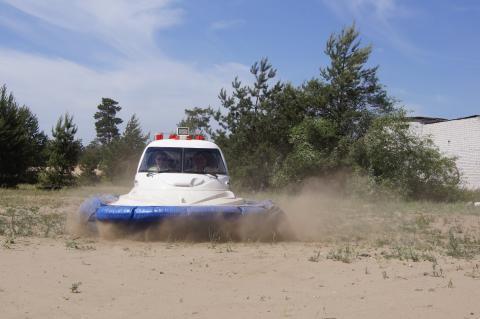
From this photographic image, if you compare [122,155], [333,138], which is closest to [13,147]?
[122,155]

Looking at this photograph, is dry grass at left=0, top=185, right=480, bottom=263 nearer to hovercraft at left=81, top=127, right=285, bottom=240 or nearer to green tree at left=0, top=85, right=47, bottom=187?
hovercraft at left=81, top=127, right=285, bottom=240

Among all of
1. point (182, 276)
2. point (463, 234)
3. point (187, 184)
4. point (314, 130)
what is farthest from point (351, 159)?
point (182, 276)

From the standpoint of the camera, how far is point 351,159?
958 inches

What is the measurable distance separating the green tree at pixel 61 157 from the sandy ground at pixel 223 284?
2743 centimetres

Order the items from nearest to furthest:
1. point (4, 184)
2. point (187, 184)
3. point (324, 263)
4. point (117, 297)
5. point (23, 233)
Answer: point (117, 297), point (324, 263), point (23, 233), point (187, 184), point (4, 184)

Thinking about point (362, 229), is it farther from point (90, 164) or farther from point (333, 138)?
point (90, 164)

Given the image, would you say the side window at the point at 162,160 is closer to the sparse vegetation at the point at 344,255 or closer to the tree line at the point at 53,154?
the sparse vegetation at the point at 344,255

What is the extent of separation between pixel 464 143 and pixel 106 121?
5854 cm

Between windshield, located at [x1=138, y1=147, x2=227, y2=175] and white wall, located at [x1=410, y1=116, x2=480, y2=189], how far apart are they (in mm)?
18500

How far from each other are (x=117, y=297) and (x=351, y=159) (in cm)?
1964

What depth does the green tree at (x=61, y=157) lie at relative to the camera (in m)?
34.9

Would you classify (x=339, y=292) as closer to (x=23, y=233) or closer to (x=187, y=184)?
(x=187, y=184)

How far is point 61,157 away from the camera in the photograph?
35.2 m

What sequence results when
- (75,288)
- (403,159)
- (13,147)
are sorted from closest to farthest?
(75,288) < (403,159) < (13,147)
